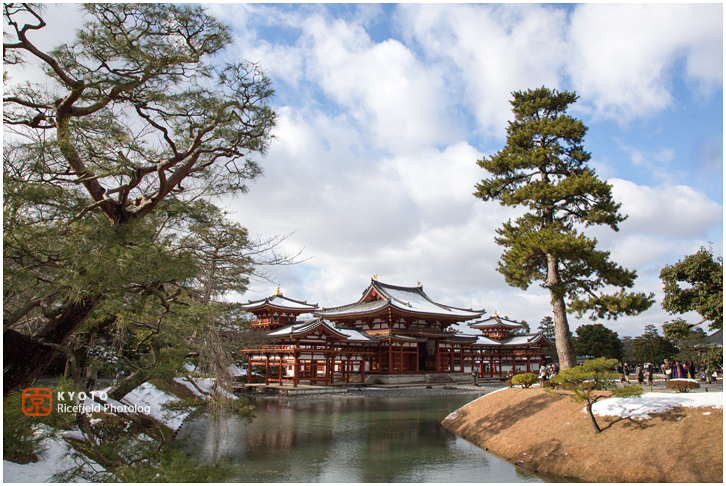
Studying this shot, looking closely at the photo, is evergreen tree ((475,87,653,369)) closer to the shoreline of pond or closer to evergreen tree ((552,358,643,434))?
evergreen tree ((552,358,643,434))

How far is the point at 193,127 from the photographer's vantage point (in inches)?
252

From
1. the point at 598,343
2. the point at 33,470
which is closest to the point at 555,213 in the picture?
the point at 33,470

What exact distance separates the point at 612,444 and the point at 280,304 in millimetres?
22260

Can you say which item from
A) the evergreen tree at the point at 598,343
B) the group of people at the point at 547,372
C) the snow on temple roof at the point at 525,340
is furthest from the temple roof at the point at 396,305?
the evergreen tree at the point at 598,343

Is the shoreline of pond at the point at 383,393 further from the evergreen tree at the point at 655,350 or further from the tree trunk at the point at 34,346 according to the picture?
the evergreen tree at the point at 655,350

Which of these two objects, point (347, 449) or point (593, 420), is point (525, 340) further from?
point (347, 449)

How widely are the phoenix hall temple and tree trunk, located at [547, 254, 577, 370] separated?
1250 cm

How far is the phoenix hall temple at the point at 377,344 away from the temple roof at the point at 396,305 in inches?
2.6

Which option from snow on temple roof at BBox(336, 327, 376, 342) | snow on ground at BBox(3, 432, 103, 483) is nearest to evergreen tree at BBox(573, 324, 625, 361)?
snow on temple roof at BBox(336, 327, 376, 342)

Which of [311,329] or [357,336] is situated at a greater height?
[311,329]

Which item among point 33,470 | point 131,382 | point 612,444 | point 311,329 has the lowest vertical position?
point 612,444

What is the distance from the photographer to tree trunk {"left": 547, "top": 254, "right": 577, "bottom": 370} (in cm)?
1269

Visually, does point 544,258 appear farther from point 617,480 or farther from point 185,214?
point 185,214

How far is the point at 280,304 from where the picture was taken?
92.4ft
